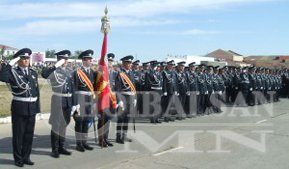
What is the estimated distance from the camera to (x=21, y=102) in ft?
22.6

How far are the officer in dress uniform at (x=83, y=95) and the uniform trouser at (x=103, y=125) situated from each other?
0.42 metres

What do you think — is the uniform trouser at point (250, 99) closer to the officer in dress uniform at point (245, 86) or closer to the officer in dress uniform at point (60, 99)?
the officer in dress uniform at point (245, 86)

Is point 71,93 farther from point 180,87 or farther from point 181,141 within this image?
point 180,87

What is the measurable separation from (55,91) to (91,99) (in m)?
0.87

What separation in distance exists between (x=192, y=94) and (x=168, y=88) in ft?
5.70

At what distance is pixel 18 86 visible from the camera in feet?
22.5

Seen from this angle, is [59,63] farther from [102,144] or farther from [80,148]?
[102,144]

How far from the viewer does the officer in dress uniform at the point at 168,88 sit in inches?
Result: 517

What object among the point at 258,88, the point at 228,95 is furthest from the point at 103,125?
the point at 258,88

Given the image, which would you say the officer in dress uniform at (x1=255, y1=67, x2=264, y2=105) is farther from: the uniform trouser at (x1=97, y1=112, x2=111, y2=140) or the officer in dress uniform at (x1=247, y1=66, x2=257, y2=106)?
the uniform trouser at (x1=97, y1=112, x2=111, y2=140)

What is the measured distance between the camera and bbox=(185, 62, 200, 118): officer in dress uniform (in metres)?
14.4

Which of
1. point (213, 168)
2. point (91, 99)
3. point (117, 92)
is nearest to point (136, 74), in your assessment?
point (117, 92)

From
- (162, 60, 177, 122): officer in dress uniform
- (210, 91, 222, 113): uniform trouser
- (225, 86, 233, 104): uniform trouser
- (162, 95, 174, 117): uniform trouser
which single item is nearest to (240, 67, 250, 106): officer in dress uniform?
(225, 86, 233, 104): uniform trouser

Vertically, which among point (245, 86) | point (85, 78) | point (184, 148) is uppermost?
point (85, 78)
